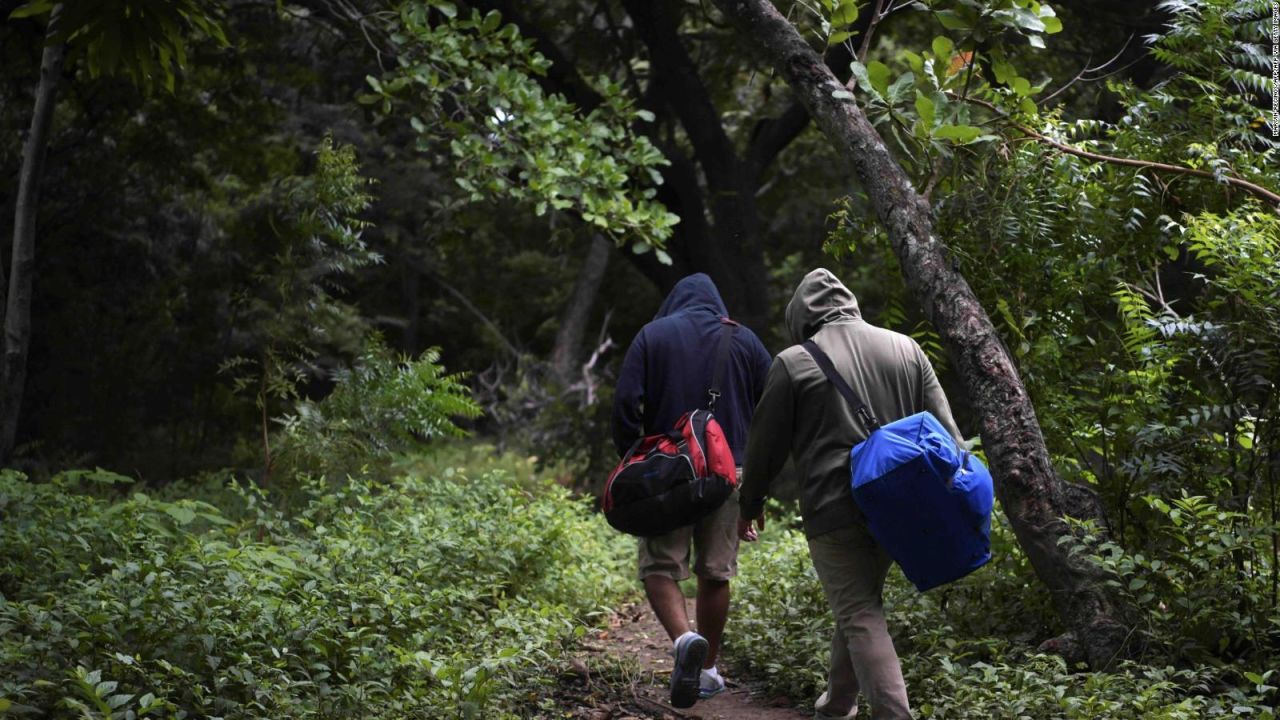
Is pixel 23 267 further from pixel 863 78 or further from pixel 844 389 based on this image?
pixel 844 389

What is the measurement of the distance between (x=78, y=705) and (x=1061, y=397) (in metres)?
4.58

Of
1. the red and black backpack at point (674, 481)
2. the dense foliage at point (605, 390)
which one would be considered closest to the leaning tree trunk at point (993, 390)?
the dense foliage at point (605, 390)

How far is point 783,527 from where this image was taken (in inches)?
445

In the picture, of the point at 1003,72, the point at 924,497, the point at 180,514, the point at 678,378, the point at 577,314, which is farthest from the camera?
the point at 577,314

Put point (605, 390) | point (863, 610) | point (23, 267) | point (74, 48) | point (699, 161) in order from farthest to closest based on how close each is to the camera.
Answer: point (605, 390) → point (699, 161) → point (23, 267) → point (74, 48) → point (863, 610)

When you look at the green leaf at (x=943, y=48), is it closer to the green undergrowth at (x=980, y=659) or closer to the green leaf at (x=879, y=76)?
the green leaf at (x=879, y=76)

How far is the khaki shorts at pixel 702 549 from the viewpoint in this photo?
19.7 ft

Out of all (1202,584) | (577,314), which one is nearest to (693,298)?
(1202,584)

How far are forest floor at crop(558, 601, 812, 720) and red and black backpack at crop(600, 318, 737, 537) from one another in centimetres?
95

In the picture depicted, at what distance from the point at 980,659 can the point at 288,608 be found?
3.33 metres

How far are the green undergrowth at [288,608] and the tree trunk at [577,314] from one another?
14.3 m

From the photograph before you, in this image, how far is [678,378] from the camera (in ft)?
19.8

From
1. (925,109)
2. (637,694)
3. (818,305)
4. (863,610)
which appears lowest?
(637,694)

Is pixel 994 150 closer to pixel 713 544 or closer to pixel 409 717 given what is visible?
pixel 713 544
